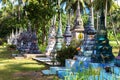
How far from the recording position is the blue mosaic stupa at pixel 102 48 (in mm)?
14828

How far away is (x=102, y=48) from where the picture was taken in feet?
49.7

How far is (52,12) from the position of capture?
3234 centimetres

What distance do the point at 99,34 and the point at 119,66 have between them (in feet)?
17.0

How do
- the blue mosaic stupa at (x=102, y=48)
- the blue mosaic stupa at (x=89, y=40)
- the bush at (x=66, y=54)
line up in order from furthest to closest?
the bush at (x=66, y=54) → the blue mosaic stupa at (x=89, y=40) → the blue mosaic stupa at (x=102, y=48)

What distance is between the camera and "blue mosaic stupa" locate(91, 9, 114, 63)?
48.6 feet

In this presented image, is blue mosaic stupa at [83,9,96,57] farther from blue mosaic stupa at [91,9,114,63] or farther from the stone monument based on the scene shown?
blue mosaic stupa at [91,9,114,63]

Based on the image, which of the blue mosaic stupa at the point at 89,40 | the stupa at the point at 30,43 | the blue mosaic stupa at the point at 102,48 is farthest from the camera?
the stupa at the point at 30,43

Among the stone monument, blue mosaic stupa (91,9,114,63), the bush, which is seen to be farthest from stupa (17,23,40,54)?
blue mosaic stupa (91,9,114,63)

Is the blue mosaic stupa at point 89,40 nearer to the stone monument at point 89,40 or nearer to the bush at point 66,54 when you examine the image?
the stone monument at point 89,40

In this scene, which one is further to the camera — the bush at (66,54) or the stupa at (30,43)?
the stupa at (30,43)

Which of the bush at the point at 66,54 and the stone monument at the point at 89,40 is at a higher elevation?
the stone monument at the point at 89,40

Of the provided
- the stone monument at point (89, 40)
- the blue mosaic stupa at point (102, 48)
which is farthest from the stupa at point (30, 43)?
the blue mosaic stupa at point (102, 48)

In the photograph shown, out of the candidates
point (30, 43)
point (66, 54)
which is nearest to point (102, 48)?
point (66, 54)

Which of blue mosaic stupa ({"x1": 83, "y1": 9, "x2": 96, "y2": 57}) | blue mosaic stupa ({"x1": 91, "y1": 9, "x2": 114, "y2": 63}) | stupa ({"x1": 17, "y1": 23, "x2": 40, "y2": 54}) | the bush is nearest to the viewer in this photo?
blue mosaic stupa ({"x1": 91, "y1": 9, "x2": 114, "y2": 63})
